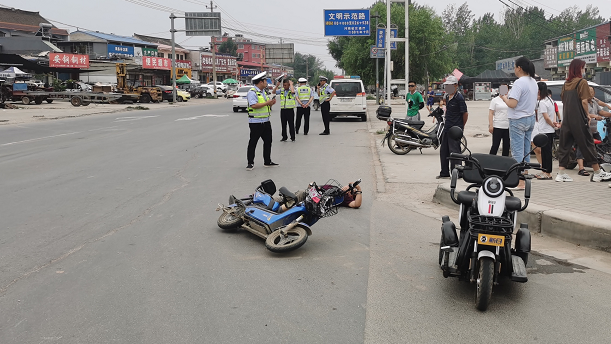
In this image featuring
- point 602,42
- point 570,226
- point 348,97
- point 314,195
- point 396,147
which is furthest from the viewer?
point 602,42

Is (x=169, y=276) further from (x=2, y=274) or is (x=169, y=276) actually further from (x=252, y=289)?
(x=2, y=274)

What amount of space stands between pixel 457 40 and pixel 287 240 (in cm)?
10119

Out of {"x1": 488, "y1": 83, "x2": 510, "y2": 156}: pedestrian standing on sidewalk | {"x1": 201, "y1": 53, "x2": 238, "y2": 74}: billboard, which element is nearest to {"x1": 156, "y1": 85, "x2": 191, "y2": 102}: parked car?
{"x1": 488, "y1": 83, "x2": 510, "y2": 156}: pedestrian standing on sidewalk

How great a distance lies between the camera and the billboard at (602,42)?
42.9m

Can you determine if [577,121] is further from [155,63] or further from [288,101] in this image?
[155,63]

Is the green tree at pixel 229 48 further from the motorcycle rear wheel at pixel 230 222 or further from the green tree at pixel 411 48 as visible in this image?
the motorcycle rear wheel at pixel 230 222

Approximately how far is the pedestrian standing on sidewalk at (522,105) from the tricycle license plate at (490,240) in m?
4.08

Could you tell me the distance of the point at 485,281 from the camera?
13.7 feet

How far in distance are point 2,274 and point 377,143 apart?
40.6 feet

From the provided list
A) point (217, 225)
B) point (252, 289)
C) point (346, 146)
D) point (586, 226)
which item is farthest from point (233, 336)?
point (346, 146)

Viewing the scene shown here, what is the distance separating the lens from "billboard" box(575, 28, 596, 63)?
45.7 meters

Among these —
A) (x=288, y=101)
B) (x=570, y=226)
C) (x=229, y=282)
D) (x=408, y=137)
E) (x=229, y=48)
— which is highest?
(x=229, y=48)

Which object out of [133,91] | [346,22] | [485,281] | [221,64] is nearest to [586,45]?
[346,22]

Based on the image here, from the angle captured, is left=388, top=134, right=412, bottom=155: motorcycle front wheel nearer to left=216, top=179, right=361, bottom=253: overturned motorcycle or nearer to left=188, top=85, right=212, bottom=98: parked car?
left=216, top=179, right=361, bottom=253: overturned motorcycle
